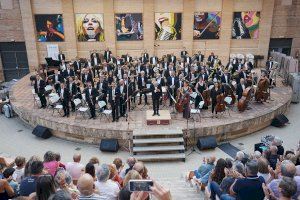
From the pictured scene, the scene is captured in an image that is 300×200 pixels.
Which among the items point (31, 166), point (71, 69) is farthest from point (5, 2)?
point (31, 166)

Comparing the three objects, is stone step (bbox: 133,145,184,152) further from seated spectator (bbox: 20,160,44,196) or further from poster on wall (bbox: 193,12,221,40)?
poster on wall (bbox: 193,12,221,40)

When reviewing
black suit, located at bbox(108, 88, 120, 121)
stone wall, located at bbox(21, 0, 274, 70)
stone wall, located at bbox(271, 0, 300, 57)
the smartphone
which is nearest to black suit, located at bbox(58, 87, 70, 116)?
black suit, located at bbox(108, 88, 120, 121)

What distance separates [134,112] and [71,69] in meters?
4.93

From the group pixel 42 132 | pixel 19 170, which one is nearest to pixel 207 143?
pixel 42 132

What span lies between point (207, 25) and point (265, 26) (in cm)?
418


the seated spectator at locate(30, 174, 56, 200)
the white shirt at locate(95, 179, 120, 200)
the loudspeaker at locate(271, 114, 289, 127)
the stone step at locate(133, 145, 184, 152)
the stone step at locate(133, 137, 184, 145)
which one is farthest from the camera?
the loudspeaker at locate(271, 114, 289, 127)

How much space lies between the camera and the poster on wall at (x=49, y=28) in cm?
2245

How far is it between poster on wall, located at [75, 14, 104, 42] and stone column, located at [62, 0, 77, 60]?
35cm

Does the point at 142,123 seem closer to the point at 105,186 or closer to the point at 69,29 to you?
the point at 105,186

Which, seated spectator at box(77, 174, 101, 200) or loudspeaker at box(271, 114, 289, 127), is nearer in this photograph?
seated spectator at box(77, 174, 101, 200)

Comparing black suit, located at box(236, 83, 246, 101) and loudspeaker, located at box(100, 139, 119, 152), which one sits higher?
black suit, located at box(236, 83, 246, 101)

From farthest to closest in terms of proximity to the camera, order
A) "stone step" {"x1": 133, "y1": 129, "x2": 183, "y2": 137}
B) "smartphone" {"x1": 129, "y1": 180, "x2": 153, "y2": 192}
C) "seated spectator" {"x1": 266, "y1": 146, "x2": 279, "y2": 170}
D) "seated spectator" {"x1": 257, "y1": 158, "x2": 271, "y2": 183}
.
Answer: "stone step" {"x1": 133, "y1": 129, "x2": 183, "y2": 137} < "seated spectator" {"x1": 266, "y1": 146, "x2": 279, "y2": 170} < "seated spectator" {"x1": 257, "y1": 158, "x2": 271, "y2": 183} < "smartphone" {"x1": 129, "y1": 180, "x2": 153, "y2": 192}

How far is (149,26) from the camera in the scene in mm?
22797

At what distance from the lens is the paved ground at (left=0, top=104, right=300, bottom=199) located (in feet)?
39.9
